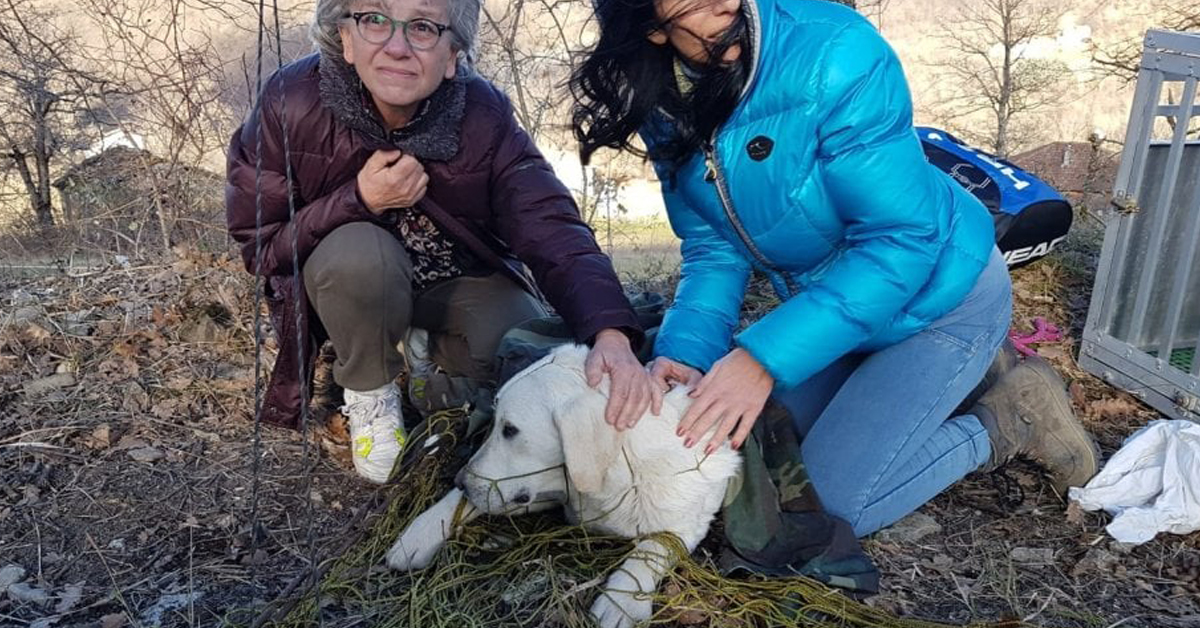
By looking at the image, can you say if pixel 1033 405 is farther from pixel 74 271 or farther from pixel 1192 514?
pixel 74 271

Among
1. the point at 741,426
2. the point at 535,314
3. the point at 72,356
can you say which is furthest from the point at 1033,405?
the point at 72,356

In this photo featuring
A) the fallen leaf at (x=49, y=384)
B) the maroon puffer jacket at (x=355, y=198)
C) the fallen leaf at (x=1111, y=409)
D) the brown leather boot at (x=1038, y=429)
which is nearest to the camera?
the maroon puffer jacket at (x=355, y=198)

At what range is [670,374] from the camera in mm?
2625

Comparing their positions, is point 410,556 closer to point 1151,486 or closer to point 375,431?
point 375,431

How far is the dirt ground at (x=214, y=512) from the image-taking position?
2531 millimetres

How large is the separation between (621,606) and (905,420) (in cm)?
108

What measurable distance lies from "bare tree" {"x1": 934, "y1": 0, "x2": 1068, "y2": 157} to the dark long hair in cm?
1953

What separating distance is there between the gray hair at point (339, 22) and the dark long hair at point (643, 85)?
0.43 meters

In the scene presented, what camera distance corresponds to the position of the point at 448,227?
3143 mm

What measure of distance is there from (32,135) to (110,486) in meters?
11.1

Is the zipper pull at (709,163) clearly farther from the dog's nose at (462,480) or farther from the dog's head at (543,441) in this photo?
the dog's nose at (462,480)

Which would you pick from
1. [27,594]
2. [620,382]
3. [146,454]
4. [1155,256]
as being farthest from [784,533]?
[1155,256]

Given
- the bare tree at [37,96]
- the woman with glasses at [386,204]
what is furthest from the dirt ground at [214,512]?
the bare tree at [37,96]

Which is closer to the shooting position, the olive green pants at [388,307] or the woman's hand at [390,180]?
the woman's hand at [390,180]
